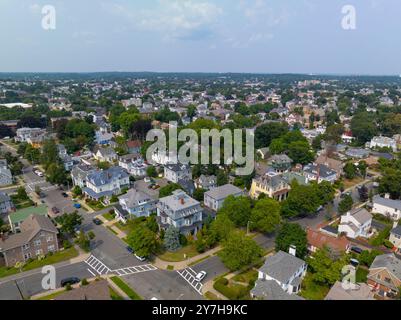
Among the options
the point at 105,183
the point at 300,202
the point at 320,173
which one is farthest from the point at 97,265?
the point at 320,173

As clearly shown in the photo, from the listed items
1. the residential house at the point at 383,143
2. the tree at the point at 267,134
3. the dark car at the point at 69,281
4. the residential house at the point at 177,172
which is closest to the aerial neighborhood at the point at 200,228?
the dark car at the point at 69,281

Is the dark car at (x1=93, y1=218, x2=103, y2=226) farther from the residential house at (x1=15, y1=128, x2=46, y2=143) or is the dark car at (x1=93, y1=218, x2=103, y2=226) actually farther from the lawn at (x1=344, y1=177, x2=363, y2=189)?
the residential house at (x1=15, y1=128, x2=46, y2=143)

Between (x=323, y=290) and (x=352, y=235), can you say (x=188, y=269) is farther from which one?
(x=352, y=235)

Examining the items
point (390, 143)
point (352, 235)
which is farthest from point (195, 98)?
point (352, 235)

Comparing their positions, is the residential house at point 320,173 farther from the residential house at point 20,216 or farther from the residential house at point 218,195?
the residential house at point 20,216

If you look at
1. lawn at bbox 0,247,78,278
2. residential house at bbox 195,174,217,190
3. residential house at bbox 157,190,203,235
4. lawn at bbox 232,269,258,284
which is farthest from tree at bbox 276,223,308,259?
lawn at bbox 0,247,78,278
